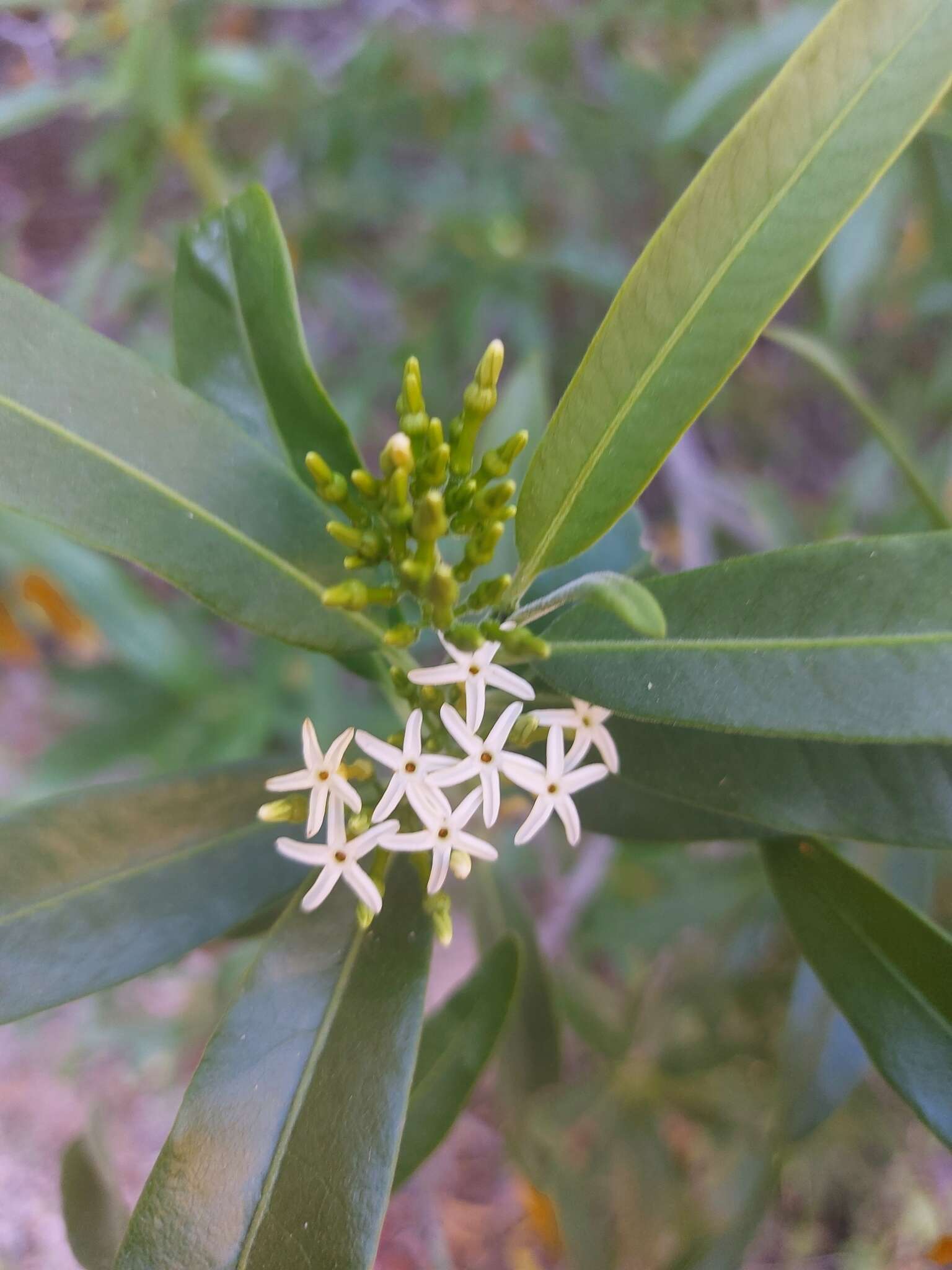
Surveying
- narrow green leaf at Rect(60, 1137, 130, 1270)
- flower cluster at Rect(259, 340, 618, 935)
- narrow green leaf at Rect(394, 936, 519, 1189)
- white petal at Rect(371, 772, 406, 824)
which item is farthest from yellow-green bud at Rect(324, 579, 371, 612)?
narrow green leaf at Rect(60, 1137, 130, 1270)

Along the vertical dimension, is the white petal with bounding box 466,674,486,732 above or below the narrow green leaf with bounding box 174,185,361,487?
below

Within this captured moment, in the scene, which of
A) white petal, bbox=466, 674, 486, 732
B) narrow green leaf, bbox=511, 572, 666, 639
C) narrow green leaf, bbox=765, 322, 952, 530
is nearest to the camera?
narrow green leaf, bbox=511, 572, 666, 639

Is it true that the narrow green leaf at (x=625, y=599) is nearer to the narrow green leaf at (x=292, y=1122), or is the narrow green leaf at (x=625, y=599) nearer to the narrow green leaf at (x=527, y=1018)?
the narrow green leaf at (x=292, y=1122)

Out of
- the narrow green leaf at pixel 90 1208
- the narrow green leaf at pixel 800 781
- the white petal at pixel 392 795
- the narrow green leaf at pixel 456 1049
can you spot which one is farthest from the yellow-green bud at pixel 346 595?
the narrow green leaf at pixel 90 1208

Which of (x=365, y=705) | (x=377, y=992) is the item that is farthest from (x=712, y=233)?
(x=365, y=705)

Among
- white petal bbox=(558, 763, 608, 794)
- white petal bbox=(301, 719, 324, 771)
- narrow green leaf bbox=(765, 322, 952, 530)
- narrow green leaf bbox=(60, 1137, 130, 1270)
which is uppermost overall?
narrow green leaf bbox=(765, 322, 952, 530)

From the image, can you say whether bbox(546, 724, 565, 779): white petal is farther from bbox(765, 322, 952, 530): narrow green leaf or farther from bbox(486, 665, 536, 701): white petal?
bbox(765, 322, 952, 530): narrow green leaf

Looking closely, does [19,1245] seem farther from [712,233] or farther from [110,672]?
[712,233]

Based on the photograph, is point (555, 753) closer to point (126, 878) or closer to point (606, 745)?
point (606, 745)
